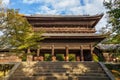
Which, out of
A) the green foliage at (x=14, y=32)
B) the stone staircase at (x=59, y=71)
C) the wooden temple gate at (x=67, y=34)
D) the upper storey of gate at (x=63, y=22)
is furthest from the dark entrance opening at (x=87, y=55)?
the green foliage at (x=14, y=32)

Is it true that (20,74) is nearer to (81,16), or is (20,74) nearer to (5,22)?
(5,22)

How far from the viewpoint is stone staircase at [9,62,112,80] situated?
12.9m

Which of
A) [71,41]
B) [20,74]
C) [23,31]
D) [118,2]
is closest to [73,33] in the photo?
[71,41]

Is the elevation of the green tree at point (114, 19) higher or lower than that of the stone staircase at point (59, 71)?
higher

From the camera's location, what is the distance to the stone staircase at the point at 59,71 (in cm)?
1293

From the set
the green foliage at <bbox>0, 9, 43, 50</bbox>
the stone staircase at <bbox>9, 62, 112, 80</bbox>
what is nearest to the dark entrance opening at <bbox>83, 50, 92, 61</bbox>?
the stone staircase at <bbox>9, 62, 112, 80</bbox>

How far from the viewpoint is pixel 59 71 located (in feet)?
47.0

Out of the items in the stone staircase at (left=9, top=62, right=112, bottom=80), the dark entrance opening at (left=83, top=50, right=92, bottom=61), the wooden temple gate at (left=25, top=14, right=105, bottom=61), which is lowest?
the dark entrance opening at (left=83, top=50, right=92, bottom=61)

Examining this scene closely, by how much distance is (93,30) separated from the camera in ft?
91.0

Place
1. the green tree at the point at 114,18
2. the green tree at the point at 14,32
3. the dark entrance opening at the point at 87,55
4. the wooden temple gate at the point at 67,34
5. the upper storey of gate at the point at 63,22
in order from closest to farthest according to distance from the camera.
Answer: the green tree at the point at 114,18 → the green tree at the point at 14,32 → the wooden temple gate at the point at 67,34 → the dark entrance opening at the point at 87,55 → the upper storey of gate at the point at 63,22

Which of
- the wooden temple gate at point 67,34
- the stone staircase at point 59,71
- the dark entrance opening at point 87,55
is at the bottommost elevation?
the dark entrance opening at point 87,55

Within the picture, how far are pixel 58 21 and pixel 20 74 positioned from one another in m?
16.1

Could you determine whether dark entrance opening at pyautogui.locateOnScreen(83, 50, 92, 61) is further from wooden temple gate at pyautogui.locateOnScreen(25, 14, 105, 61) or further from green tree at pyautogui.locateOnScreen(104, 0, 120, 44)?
green tree at pyautogui.locateOnScreen(104, 0, 120, 44)

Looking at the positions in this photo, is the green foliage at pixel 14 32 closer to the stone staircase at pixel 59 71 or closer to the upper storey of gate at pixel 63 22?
the stone staircase at pixel 59 71
